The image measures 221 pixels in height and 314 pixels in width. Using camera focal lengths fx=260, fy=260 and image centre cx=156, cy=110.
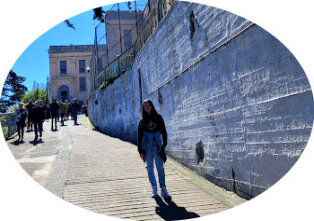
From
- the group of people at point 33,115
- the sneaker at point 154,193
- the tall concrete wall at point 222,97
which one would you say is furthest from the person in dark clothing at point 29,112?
the sneaker at point 154,193

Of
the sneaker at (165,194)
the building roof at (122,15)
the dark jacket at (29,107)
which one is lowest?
the sneaker at (165,194)

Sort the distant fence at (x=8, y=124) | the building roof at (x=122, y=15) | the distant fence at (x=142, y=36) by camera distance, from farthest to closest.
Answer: the distant fence at (x=142, y=36), the building roof at (x=122, y=15), the distant fence at (x=8, y=124)

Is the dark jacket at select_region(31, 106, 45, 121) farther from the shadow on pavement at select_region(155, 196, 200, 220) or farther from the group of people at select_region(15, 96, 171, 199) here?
the shadow on pavement at select_region(155, 196, 200, 220)

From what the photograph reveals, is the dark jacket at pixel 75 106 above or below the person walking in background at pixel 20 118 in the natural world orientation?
above

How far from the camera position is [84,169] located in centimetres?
263

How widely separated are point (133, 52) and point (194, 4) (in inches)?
42.3

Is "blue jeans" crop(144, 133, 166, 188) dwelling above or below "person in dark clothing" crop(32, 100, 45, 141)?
below

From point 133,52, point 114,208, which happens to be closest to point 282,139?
point 114,208

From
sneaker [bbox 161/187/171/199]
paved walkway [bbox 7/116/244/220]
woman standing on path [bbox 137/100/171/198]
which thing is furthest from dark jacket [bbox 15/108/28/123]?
sneaker [bbox 161/187/171/199]

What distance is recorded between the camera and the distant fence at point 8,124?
2.51 m

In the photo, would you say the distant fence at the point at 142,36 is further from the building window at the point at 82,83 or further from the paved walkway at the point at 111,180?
the paved walkway at the point at 111,180

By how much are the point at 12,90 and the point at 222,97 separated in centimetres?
206

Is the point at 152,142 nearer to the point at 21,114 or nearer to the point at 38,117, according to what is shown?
the point at 38,117

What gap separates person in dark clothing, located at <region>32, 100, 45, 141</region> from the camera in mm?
2633
